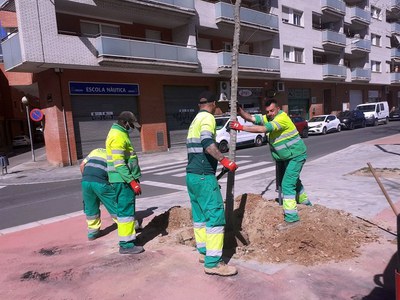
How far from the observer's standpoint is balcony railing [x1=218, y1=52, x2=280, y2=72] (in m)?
22.2

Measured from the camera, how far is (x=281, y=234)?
441 cm

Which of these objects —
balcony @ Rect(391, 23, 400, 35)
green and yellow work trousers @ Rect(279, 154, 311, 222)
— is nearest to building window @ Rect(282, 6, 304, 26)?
balcony @ Rect(391, 23, 400, 35)

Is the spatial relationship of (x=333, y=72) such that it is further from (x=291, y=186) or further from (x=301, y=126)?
(x=291, y=186)

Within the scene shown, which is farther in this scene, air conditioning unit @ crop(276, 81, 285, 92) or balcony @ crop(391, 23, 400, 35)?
balcony @ crop(391, 23, 400, 35)

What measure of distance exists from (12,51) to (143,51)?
19.5ft

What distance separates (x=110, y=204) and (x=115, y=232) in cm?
84

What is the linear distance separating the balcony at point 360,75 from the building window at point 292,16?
9118mm

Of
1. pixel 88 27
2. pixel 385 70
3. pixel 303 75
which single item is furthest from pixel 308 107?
pixel 88 27

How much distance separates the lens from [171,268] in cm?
403

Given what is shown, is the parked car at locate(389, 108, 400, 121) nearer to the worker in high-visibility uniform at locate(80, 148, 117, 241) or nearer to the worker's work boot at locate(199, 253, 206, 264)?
the worker in high-visibility uniform at locate(80, 148, 117, 241)

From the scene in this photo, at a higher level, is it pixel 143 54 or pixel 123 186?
pixel 143 54

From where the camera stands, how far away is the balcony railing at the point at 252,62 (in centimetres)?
2217

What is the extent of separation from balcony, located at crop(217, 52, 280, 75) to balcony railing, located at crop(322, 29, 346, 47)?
8.41 metres

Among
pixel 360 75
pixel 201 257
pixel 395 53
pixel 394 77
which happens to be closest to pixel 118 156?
pixel 201 257
